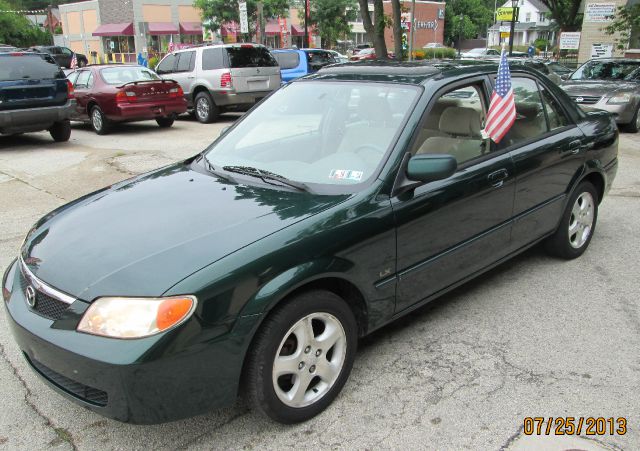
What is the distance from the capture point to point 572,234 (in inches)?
184

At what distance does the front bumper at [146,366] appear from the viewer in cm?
222

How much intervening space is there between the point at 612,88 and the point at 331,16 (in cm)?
4379

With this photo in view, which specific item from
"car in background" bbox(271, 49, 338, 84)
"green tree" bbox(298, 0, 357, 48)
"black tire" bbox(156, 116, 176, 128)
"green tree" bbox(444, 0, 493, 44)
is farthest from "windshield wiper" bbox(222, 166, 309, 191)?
"green tree" bbox(444, 0, 493, 44)

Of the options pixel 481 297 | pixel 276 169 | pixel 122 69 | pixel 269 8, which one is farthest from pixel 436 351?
pixel 269 8

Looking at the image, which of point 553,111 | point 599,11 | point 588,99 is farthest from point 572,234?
point 599,11

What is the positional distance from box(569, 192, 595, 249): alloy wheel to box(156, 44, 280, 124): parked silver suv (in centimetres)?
1011

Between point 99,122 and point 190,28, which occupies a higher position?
point 190,28

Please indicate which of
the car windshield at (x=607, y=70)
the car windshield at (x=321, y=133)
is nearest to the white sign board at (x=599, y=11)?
the car windshield at (x=607, y=70)

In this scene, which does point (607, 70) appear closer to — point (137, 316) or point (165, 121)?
point (165, 121)

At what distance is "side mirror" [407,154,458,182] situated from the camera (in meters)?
2.99

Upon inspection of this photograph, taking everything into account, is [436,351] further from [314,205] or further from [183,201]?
[183,201]

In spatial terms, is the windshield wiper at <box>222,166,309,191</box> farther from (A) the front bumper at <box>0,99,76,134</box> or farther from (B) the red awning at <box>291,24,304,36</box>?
(B) the red awning at <box>291,24,304,36</box>

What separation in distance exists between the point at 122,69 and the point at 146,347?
11.9m
